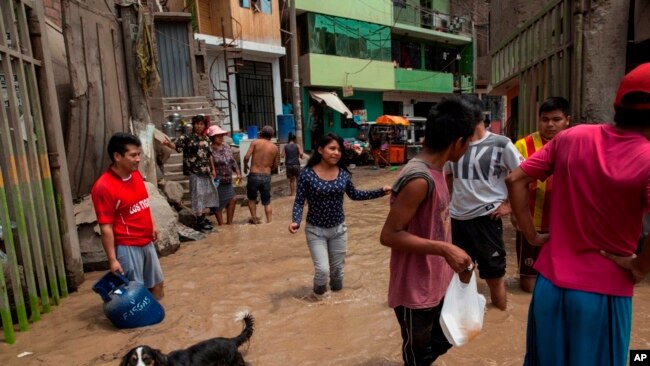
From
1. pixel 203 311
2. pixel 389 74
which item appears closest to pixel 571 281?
pixel 203 311

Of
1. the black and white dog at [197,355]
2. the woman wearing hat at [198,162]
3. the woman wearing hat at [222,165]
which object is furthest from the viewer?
the woman wearing hat at [222,165]

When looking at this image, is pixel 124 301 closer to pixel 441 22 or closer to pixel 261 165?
pixel 261 165

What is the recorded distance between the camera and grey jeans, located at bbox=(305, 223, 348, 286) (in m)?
4.00

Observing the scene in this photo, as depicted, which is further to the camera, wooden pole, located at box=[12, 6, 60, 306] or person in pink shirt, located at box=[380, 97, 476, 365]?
wooden pole, located at box=[12, 6, 60, 306]

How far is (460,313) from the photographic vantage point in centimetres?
207

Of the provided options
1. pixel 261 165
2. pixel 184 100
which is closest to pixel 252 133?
pixel 184 100

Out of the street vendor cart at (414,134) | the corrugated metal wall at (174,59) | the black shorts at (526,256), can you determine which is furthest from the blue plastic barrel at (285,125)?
the black shorts at (526,256)

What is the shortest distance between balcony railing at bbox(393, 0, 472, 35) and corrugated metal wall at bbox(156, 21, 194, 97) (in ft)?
46.2

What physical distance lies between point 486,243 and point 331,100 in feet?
61.4

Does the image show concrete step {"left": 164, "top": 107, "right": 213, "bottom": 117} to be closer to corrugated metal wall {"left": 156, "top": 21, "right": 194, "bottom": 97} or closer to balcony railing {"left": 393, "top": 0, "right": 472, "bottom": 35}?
corrugated metal wall {"left": 156, "top": 21, "right": 194, "bottom": 97}

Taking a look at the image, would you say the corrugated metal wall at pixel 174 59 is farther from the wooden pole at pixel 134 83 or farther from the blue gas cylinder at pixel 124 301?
the blue gas cylinder at pixel 124 301

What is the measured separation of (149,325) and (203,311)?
0.50 meters

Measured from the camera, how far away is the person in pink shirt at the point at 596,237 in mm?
1584

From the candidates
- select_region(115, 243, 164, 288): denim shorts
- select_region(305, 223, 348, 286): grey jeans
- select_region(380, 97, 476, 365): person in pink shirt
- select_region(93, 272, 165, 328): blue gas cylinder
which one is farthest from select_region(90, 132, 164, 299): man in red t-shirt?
select_region(380, 97, 476, 365): person in pink shirt
